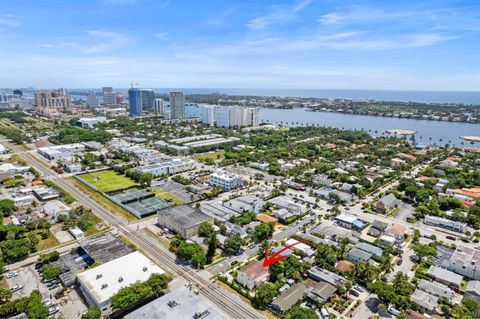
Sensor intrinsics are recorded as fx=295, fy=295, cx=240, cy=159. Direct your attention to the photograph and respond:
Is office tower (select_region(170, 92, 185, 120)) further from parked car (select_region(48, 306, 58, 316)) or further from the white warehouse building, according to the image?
parked car (select_region(48, 306, 58, 316))

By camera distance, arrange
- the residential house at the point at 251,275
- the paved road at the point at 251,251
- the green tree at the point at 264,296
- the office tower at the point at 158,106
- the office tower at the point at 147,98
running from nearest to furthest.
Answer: the green tree at the point at 264,296 → the residential house at the point at 251,275 → the paved road at the point at 251,251 → the office tower at the point at 158,106 → the office tower at the point at 147,98


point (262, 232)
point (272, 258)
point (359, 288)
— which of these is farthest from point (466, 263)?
point (262, 232)

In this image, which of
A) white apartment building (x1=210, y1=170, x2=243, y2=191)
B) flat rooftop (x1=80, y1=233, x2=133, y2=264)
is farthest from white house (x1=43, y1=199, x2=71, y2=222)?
white apartment building (x1=210, y1=170, x2=243, y2=191)

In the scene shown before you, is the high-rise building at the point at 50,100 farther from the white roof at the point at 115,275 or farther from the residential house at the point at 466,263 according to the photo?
the residential house at the point at 466,263

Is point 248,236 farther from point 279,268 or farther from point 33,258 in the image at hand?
point 33,258

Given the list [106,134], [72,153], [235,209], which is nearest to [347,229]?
[235,209]

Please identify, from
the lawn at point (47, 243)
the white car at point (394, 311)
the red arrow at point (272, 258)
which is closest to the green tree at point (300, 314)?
the red arrow at point (272, 258)
